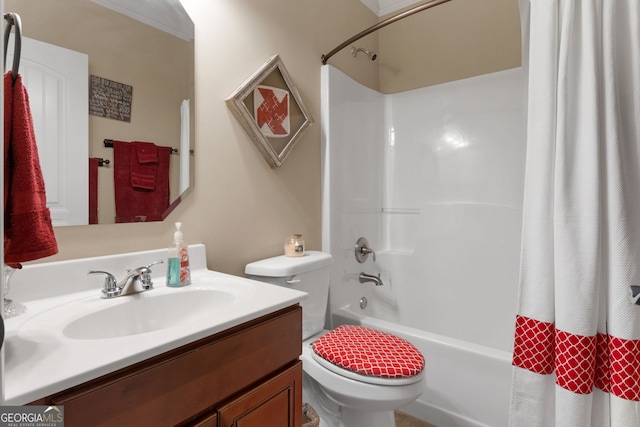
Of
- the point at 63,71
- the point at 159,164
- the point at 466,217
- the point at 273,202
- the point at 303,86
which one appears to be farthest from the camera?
the point at 466,217

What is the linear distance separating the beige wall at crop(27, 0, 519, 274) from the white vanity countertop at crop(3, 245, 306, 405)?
0.67 ft

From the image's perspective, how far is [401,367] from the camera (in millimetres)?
1199

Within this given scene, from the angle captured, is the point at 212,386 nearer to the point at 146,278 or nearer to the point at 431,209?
the point at 146,278

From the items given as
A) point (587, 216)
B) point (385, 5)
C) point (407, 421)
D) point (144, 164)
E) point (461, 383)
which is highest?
point (385, 5)

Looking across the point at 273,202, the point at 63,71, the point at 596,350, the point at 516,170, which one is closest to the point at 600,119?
the point at 596,350

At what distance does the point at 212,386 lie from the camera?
75cm

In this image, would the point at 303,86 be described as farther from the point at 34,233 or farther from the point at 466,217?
the point at 34,233

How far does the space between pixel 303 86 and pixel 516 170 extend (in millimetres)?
1308

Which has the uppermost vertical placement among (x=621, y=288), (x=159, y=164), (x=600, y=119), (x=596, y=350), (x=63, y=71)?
(x=63, y=71)

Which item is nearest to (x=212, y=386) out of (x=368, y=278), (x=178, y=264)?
(x=178, y=264)

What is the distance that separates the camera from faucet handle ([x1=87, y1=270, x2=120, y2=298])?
3.14ft

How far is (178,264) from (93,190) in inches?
13.2

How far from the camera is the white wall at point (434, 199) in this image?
198 centimetres

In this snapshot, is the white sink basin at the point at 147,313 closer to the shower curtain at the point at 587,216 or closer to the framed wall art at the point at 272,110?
the framed wall art at the point at 272,110
